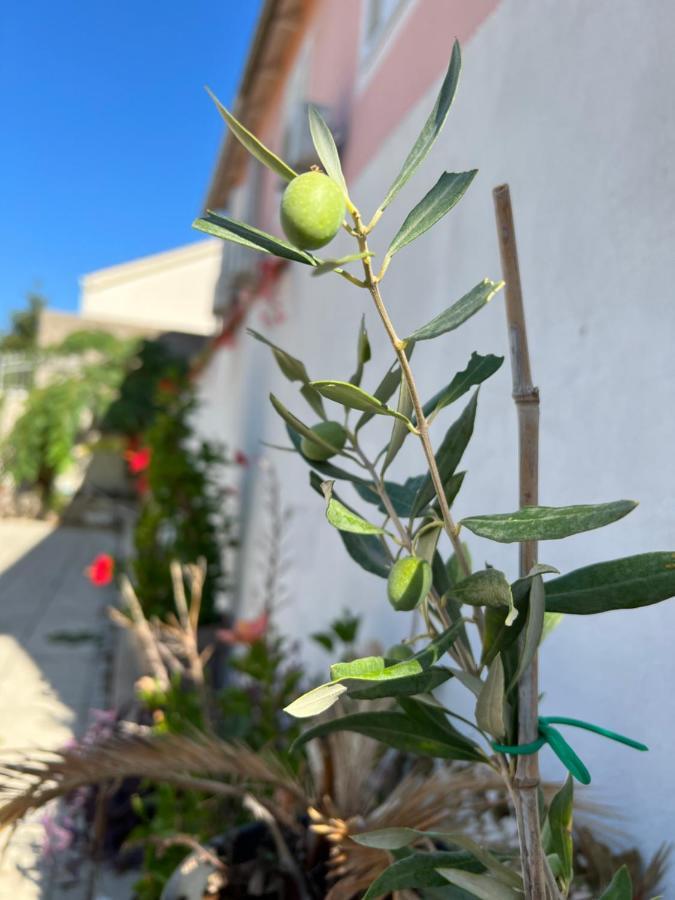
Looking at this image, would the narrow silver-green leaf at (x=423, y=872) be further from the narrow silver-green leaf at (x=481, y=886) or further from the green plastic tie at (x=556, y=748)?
the green plastic tie at (x=556, y=748)

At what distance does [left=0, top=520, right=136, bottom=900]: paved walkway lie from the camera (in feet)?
8.04

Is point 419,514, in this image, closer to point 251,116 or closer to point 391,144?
point 391,144

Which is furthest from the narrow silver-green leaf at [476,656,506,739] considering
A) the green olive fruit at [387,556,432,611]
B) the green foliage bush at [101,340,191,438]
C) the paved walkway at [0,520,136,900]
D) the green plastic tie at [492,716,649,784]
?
the green foliage bush at [101,340,191,438]

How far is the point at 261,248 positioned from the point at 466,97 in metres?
1.56

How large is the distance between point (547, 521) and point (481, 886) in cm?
40

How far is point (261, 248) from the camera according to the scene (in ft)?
2.16

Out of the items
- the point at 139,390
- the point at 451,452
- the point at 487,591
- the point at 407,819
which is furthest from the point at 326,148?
the point at 139,390

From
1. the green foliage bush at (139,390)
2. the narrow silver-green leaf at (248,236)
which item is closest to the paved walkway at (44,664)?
the narrow silver-green leaf at (248,236)

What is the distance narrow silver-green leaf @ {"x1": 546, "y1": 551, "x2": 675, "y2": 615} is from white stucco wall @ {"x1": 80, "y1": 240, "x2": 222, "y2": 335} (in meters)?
16.1

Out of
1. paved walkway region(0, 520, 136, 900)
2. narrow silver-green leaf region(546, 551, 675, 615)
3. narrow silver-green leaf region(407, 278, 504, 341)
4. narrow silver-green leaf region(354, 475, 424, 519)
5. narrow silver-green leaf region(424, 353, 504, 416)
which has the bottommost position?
paved walkway region(0, 520, 136, 900)

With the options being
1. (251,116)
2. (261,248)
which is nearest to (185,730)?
(261,248)

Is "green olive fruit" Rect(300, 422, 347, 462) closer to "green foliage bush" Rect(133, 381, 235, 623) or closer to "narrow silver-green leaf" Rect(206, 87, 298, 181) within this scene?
"narrow silver-green leaf" Rect(206, 87, 298, 181)

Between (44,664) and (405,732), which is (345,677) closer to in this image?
(405,732)

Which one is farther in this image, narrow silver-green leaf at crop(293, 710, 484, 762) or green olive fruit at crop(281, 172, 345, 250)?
narrow silver-green leaf at crop(293, 710, 484, 762)
